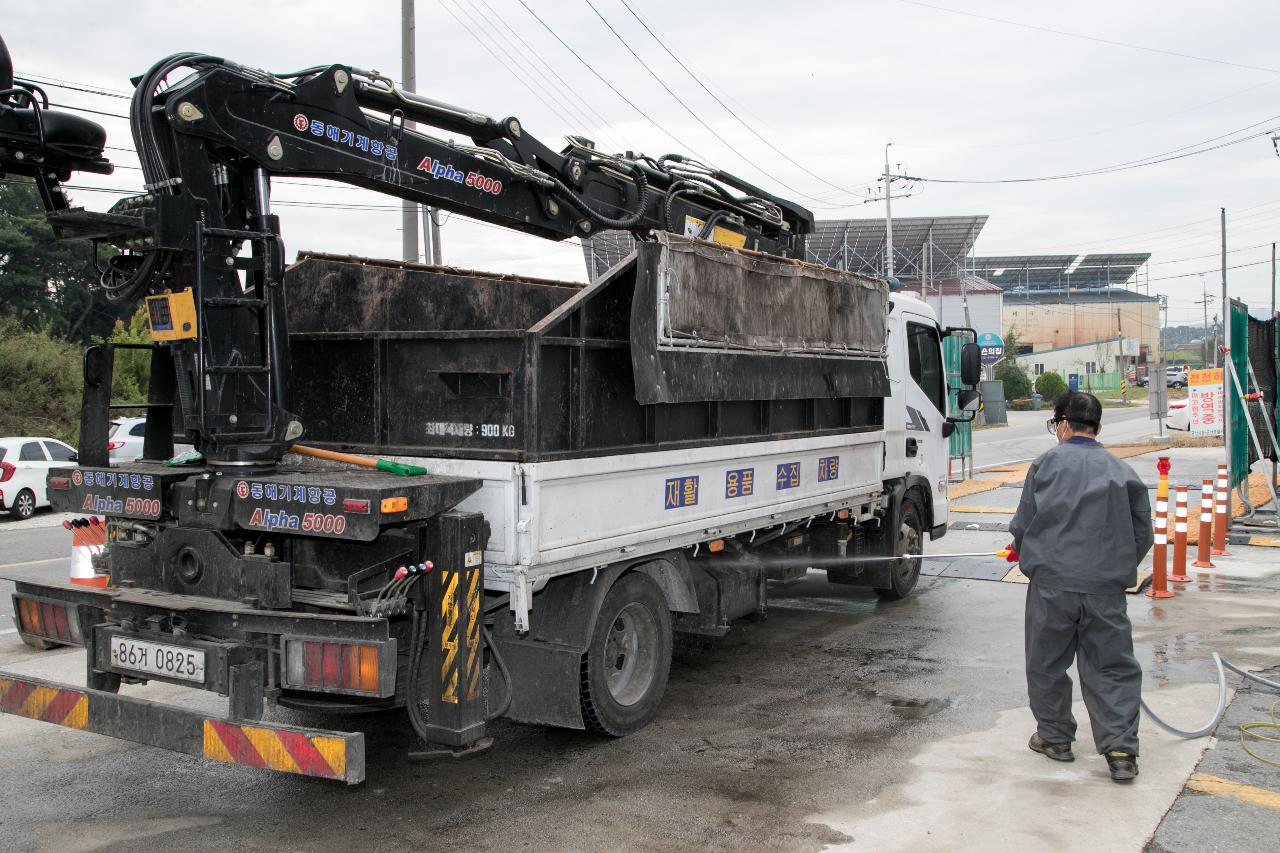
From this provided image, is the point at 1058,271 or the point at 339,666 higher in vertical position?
the point at 1058,271

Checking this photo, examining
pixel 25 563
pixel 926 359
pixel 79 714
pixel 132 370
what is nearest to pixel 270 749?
pixel 79 714

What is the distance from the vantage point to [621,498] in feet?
18.5

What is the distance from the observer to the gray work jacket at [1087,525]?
5.27m

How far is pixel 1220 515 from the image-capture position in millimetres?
11969

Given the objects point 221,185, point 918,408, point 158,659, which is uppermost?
point 221,185

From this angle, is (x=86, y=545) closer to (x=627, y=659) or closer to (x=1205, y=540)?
(x=627, y=659)

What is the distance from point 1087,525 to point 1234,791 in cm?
138

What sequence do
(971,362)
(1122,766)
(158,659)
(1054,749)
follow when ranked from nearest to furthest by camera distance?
(158,659)
(1122,766)
(1054,749)
(971,362)

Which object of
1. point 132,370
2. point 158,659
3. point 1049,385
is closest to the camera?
point 158,659

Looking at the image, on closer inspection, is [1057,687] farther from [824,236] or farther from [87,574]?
[824,236]

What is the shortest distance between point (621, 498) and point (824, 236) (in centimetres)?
5221

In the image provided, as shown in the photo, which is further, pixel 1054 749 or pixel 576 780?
pixel 1054 749

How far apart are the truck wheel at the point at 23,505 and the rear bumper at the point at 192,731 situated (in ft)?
45.5

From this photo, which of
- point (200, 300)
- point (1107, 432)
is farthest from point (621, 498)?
point (1107, 432)
